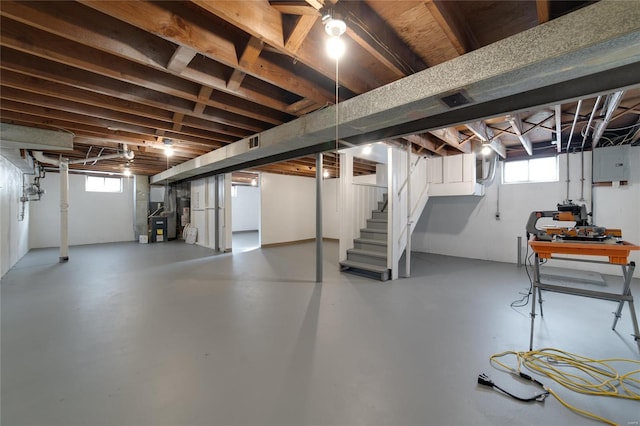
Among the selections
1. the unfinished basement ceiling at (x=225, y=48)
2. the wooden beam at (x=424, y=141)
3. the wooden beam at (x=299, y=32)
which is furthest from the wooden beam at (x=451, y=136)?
the wooden beam at (x=299, y=32)

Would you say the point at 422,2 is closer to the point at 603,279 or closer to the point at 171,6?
the point at 171,6

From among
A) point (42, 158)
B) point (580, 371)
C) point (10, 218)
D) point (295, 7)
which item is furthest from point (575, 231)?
point (10, 218)

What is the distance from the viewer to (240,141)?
13.1ft

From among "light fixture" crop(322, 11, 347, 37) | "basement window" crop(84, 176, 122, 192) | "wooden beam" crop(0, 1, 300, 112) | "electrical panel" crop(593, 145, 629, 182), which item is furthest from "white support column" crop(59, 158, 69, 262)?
"electrical panel" crop(593, 145, 629, 182)

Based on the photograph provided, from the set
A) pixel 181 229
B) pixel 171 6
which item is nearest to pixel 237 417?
pixel 171 6

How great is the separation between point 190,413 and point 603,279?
6119 millimetres

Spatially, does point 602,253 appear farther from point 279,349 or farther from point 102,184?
point 102,184

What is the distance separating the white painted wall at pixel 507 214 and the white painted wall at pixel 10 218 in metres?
8.50

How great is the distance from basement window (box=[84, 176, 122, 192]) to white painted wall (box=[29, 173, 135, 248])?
13cm

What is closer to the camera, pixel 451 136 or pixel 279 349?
pixel 279 349

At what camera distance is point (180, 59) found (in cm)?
191

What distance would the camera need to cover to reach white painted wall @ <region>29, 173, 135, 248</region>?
285 inches

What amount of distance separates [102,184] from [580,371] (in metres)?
11.4

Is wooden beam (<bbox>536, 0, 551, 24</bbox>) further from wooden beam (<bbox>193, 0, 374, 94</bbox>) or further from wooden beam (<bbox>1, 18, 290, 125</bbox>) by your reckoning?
wooden beam (<bbox>1, 18, 290, 125</bbox>)
